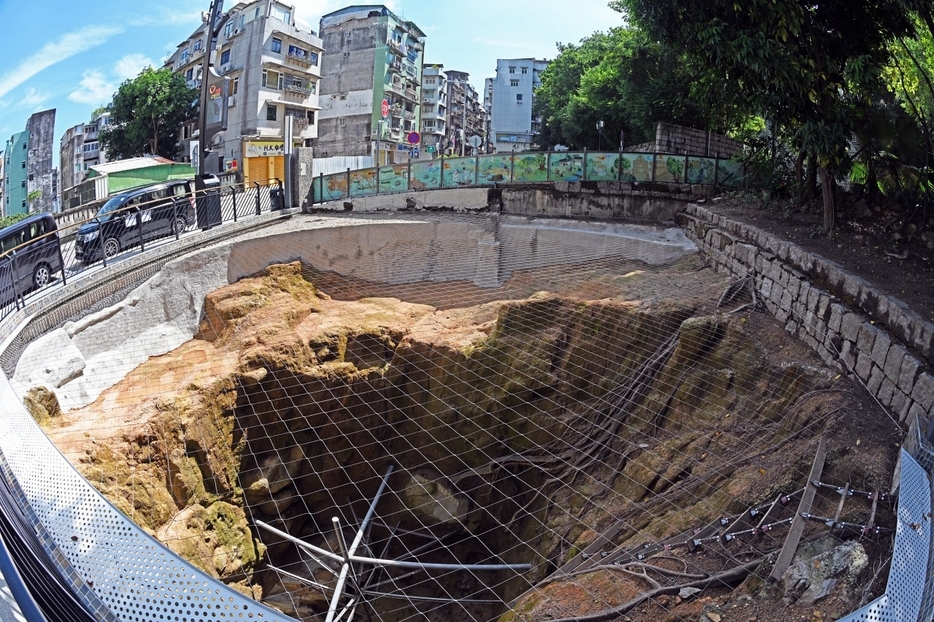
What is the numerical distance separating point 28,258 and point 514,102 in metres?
40.6

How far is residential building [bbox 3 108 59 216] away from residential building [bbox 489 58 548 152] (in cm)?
2926

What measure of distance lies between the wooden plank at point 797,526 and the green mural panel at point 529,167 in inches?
304

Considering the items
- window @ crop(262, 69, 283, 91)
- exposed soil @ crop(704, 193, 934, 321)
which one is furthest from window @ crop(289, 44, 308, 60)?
exposed soil @ crop(704, 193, 934, 321)

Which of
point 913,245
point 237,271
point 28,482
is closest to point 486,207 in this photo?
point 237,271

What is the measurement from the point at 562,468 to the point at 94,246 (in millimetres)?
6306

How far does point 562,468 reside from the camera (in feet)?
19.5

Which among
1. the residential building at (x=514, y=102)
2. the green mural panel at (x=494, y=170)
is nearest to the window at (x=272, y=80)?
the green mural panel at (x=494, y=170)

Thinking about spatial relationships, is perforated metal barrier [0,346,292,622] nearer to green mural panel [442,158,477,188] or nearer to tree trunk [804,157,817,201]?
tree trunk [804,157,817,201]

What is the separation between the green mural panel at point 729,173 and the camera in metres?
9.60

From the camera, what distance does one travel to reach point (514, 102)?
1718 inches

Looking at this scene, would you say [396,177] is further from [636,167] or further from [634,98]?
[634,98]

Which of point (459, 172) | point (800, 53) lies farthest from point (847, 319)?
point (459, 172)

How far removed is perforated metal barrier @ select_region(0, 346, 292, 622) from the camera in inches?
68.1

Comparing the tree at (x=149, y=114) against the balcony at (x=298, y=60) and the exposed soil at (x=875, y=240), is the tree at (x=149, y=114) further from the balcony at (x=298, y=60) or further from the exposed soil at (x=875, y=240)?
the exposed soil at (x=875, y=240)
